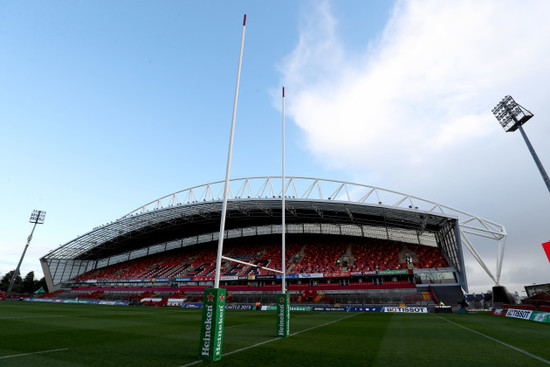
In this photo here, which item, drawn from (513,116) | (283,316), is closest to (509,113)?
(513,116)

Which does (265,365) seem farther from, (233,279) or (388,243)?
(388,243)

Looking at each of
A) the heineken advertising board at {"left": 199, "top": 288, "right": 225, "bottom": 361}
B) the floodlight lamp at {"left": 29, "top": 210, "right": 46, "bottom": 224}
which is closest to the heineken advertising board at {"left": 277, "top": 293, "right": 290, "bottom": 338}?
the heineken advertising board at {"left": 199, "top": 288, "right": 225, "bottom": 361}

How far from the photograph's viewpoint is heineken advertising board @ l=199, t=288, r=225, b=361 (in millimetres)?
6876

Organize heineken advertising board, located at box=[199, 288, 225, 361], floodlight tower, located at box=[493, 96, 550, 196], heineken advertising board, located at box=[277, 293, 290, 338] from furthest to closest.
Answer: floodlight tower, located at box=[493, 96, 550, 196] < heineken advertising board, located at box=[277, 293, 290, 338] < heineken advertising board, located at box=[199, 288, 225, 361]

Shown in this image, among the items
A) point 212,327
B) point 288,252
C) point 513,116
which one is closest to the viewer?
point 212,327

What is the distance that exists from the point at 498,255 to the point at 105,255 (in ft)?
277

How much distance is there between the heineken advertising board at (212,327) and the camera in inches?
271

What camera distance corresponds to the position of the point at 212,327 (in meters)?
6.99

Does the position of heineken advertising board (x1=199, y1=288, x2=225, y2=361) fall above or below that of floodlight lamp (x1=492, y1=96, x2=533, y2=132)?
below

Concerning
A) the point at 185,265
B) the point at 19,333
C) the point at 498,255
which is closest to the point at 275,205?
the point at 185,265

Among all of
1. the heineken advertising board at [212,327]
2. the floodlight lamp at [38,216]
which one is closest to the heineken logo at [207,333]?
the heineken advertising board at [212,327]

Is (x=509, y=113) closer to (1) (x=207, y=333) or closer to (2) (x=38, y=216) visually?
(1) (x=207, y=333)

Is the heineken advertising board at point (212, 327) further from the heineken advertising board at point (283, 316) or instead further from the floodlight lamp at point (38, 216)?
the floodlight lamp at point (38, 216)

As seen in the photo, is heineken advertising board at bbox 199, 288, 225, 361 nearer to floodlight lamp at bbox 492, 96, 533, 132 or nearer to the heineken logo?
the heineken logo
